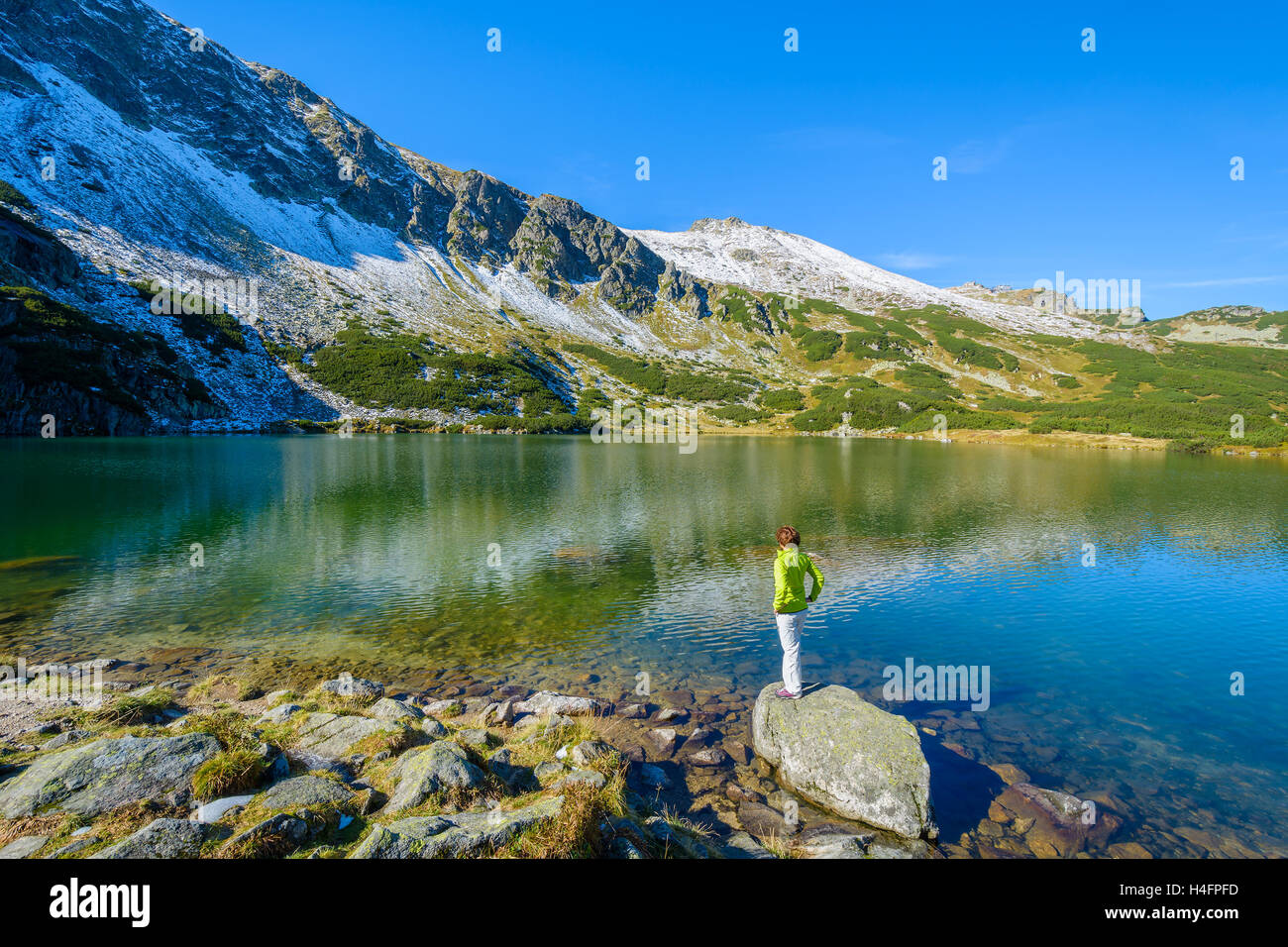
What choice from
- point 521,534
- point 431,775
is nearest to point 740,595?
point 521,534

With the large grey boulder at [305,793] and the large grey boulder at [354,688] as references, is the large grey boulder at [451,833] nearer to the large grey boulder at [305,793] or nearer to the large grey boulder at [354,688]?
the large grey boulder at [305,793]

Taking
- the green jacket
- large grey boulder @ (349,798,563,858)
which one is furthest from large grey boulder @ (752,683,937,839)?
large grey boulder @ (349,798,563,858)

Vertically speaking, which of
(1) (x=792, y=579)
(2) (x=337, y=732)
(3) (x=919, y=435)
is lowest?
(2) (x=337, y=732)

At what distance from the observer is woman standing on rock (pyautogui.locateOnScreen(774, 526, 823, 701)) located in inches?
514

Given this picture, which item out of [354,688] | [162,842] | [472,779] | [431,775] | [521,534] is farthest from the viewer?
[521,534]

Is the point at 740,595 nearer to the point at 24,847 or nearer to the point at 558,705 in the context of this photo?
the point at 558,705

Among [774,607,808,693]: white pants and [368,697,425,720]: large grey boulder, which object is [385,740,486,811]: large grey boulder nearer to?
[368,697,425,720]: large grey boulder

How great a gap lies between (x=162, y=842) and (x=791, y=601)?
11.2 metres

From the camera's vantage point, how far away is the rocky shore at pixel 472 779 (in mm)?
7266

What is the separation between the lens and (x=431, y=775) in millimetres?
9133

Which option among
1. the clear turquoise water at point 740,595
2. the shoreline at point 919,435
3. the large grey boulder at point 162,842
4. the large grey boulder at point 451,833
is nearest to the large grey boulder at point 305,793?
the large grey boulder at point 162,842
